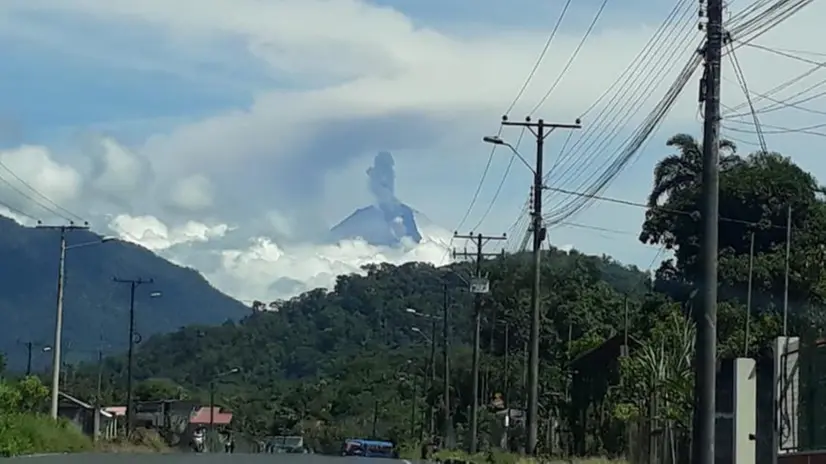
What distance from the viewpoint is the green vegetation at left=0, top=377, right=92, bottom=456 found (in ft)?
180

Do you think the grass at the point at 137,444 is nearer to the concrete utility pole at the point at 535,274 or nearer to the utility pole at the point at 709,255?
the concrete utility pole at the point at 535,274

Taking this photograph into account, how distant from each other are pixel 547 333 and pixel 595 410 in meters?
30.6

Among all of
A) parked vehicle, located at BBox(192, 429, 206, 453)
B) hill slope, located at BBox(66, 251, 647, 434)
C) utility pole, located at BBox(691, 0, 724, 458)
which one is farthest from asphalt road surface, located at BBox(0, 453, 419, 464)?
parked vehicle, located at BBox(192, 429, 206, 453)

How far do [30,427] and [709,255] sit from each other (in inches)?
1767

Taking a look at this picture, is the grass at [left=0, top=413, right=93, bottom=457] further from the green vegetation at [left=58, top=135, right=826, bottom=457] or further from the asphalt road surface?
the green vegetation at [left=58, top=135, right=826, bottom=457]

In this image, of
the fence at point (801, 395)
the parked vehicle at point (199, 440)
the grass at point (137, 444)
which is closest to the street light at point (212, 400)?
the parked vehicle at point (199, 440)

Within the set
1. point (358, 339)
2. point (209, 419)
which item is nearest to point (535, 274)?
point (209, 419)

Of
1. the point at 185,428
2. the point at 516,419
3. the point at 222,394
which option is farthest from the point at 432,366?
the point at 222,394

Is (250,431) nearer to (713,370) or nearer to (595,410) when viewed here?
(595,410)

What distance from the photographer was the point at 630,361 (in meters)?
36.2

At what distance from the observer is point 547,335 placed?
85688 millimetres

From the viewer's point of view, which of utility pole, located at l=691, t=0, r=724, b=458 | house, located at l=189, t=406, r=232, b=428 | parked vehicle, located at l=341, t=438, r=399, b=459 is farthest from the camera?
house, located at l=189, t=406, r=232, b=428

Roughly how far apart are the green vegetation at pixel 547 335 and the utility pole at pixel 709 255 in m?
8.03

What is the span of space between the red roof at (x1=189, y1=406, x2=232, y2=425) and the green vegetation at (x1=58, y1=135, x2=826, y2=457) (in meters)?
2.97
